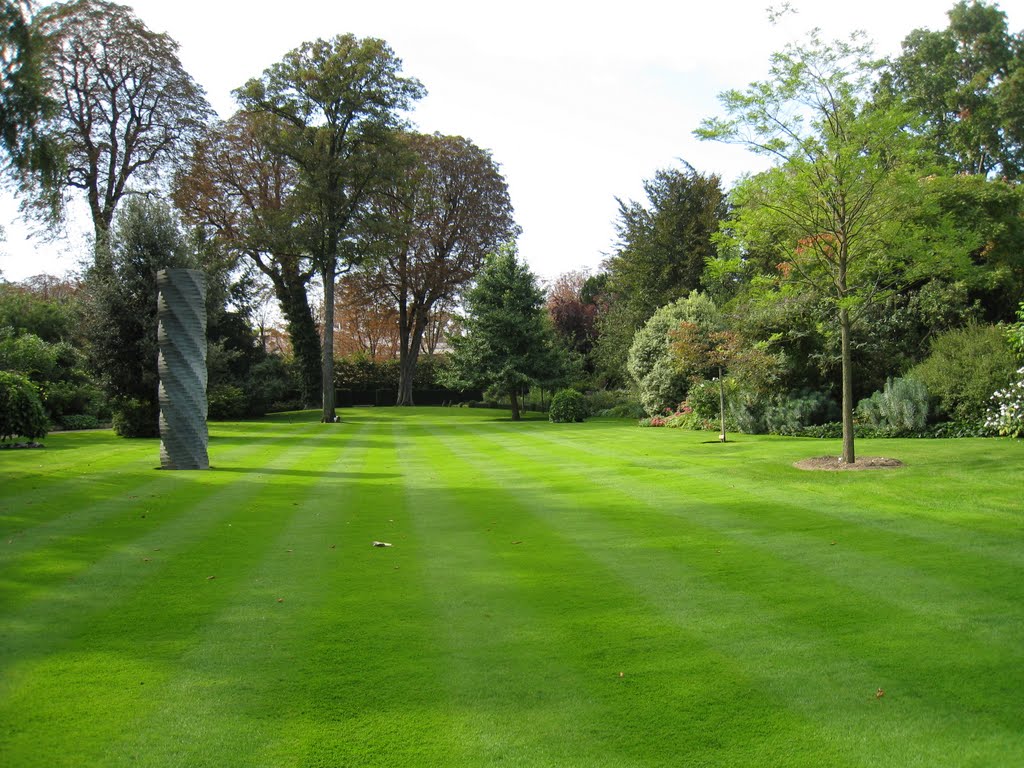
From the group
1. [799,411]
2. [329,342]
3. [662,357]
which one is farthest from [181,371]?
[329,342]

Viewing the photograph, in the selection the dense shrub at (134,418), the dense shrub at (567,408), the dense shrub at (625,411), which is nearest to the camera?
the dense shrub at (134,418)

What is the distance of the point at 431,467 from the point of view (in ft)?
47.5

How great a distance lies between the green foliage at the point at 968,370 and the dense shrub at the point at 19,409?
20.4 meters

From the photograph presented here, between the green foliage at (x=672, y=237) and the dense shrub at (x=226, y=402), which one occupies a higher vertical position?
the green foliage at (x=672, y=237)

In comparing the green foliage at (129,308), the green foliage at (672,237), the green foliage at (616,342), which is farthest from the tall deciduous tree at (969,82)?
the green foliage at (129,308)

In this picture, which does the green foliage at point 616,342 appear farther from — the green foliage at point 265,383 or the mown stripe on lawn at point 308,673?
the mown stripe on lawn at point 308,673

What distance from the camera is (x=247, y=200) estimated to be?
39.0 metres

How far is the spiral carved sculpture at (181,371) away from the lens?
14430 millimetres

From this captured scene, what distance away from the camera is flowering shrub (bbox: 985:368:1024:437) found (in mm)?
13617

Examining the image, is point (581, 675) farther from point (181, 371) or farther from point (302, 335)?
point (302, 335)

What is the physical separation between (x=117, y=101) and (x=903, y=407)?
3491cm

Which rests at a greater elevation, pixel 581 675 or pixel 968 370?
pixel 968 370

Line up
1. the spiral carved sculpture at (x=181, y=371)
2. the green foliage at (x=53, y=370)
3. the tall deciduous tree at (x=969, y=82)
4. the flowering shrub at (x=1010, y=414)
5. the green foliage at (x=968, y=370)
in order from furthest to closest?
the tall deciduous tree at (x=969, y=82), the green foliage at (x=53, y=370), the green foliage at (x=968, y=370), the spiral carved sculpture at (x=181, y=371), the flowering shrub at (x=1010, y=414)

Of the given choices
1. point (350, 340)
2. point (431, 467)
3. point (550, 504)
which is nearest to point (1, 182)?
point (431, 467)
